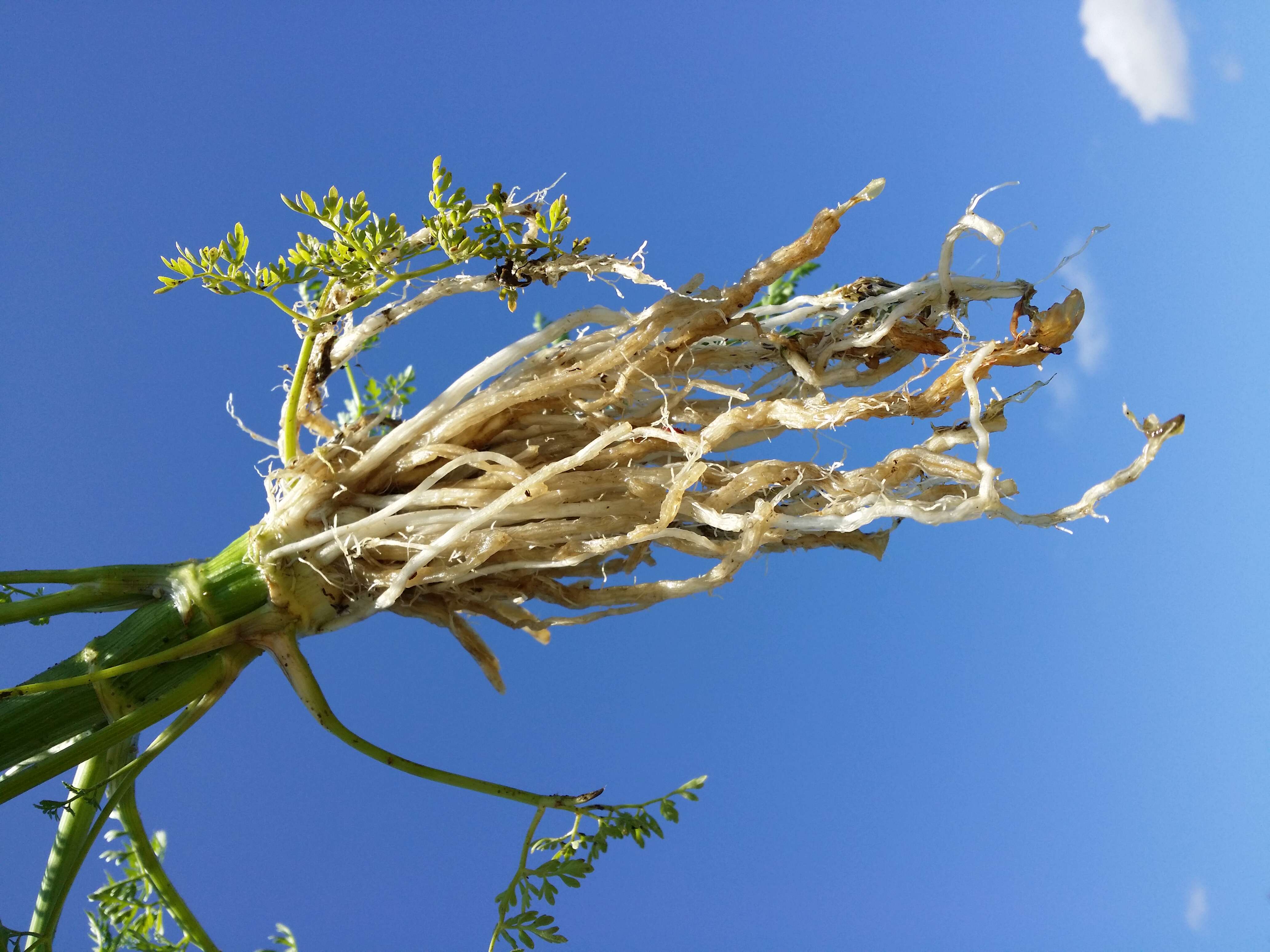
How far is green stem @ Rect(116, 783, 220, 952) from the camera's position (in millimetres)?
1866

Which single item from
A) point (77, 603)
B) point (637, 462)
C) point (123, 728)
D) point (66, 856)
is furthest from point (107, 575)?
point (637, 462)

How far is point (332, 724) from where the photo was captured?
179 centimetres

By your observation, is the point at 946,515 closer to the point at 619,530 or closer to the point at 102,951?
the point at 619,530

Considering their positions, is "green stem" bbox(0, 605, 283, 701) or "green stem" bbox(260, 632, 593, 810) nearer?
"green stem" bbox(0, 605, 283, 701)

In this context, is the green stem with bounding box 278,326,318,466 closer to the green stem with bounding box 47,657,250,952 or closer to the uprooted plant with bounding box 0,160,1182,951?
the uprooted plant with bounding box 0,160,1182,951

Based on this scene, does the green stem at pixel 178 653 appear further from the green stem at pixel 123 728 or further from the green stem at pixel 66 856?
the green stem at pixel 66 856

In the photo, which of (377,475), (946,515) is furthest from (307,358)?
(946,515)

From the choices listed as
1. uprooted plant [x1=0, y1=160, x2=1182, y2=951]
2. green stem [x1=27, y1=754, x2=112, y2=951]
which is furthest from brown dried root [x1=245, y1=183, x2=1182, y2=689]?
green stem [x1=27, y1=754, x2=112, y2=951]

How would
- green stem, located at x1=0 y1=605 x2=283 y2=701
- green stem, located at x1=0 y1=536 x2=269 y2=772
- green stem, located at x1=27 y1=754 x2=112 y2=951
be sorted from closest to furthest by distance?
green stem, located at x1=0 y1=605 x2=283 y2=701 < green stem, located at x1=0 y1=536 x2=269 y2=772 < green stem, located at x1=27 y1=754 x2=112 y2=951

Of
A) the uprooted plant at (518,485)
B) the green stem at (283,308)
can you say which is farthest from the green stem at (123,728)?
the green stem at (283,308)

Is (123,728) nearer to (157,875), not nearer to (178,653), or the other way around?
(178,653)

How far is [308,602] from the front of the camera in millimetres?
1785

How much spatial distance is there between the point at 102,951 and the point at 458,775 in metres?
0.98

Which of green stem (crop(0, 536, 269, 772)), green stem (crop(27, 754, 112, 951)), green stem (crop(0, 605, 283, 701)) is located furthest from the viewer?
green stem (crop(27, 754, 112, 951))
